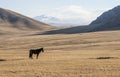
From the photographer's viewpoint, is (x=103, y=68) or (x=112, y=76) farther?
(x=103, y=68)

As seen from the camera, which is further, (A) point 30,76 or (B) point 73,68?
(B) point 73,68

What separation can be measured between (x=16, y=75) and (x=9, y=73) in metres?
1.75

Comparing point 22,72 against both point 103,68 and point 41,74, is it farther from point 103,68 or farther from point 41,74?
point 103,68

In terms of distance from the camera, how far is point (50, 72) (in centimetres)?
3027

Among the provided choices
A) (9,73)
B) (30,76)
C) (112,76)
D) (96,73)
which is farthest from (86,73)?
(9,73)

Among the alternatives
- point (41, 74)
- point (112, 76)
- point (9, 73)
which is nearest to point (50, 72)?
point (41, 74)

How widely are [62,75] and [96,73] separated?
292 centimetres

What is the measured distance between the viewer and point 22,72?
30.8 m

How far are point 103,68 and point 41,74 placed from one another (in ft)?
21.3

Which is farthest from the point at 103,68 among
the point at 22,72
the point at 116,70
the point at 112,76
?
the point at 22,72

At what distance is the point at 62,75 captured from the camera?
28250 mm

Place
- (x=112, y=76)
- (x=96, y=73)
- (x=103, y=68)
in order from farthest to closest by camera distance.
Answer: (x=103, y=68), (x=96, y=73), (x=112, y=76)


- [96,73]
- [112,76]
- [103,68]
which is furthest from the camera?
[103,68]

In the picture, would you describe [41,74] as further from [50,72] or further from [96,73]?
[96,73]
